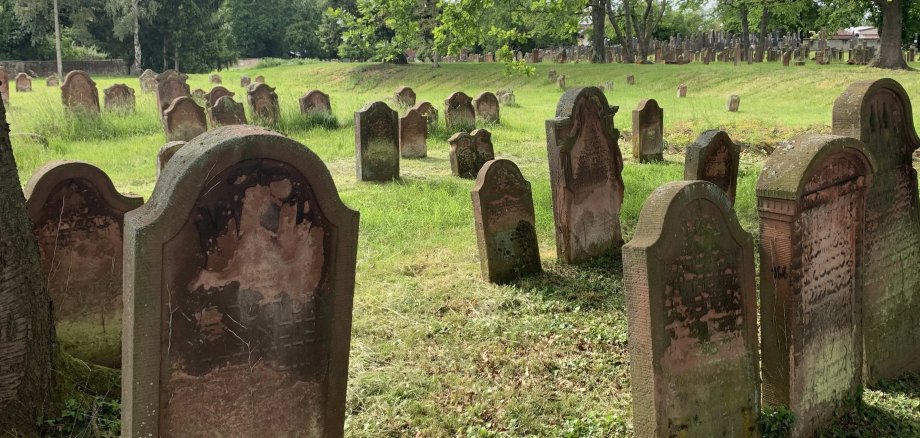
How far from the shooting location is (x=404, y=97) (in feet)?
80.4

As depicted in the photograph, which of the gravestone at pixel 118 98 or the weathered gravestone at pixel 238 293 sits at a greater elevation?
the gravestone at pixel 118 98

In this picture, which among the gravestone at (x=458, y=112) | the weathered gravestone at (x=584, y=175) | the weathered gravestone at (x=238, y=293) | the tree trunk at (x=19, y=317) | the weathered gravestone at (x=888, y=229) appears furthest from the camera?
the gravestone at (x=458, y=112)

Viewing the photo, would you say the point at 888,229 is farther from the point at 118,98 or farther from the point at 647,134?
the point at 118,98

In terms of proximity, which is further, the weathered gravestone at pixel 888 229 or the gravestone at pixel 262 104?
the gravestone at pixel 262 104

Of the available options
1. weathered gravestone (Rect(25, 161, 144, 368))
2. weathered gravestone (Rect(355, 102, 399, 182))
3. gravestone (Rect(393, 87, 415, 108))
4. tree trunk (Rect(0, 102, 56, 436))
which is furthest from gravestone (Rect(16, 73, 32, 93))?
tree trunk (Rect(0, 102, 56, 436))

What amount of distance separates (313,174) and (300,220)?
23cm

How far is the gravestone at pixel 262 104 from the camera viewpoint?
19219 mm

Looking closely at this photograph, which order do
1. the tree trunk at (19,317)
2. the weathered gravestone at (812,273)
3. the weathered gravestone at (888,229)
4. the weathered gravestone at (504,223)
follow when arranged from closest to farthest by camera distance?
the tree trunk at (19,317), the weathered gravestone at (812,273), the weathered gravestone at (888,229), the weathered gravestone at (504,223)

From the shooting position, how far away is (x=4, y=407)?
4070 mm

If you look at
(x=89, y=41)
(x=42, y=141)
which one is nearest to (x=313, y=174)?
(x=42, y=141)

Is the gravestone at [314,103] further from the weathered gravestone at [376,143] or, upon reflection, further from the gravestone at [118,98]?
the weathered gravestone at [376,143]

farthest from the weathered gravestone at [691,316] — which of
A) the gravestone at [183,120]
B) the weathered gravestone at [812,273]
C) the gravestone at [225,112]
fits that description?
the gravestone at [183,120]

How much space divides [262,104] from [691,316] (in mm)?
16864

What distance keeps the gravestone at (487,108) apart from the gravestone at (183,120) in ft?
24.3
